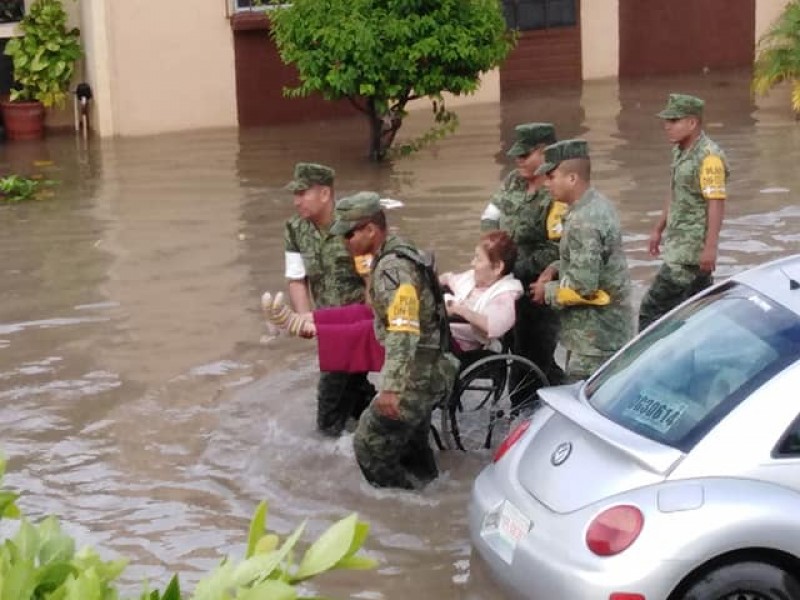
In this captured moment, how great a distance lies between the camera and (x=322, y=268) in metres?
8.40

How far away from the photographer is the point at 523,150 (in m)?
8.60

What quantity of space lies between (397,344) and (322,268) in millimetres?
1359

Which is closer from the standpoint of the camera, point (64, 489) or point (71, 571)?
point (71, 571)

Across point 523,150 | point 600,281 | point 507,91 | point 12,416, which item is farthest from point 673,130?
point 507,91

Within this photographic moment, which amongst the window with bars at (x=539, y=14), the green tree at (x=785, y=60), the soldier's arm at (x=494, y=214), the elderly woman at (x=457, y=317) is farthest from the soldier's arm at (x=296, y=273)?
the window with bars at (x=539, y=14)

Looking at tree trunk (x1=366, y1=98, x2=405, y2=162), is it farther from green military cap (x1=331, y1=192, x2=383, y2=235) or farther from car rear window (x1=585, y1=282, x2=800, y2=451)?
car rear window (x1=585, y1=282, x2=800, y2=451)

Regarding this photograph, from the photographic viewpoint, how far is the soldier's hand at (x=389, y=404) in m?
7.23

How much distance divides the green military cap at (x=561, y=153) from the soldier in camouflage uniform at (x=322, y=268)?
1144 mm

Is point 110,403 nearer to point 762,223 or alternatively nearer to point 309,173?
point 309,173

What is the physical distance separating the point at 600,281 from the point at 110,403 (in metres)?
3.20

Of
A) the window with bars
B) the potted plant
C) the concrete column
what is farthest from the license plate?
the window with bars

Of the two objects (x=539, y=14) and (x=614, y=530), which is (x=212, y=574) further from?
(x=539, y=14)

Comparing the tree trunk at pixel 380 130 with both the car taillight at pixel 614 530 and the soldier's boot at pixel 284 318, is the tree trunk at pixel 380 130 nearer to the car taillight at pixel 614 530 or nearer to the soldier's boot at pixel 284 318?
the soldier's boot at pixel 284 318

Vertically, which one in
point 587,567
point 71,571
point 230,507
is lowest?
point 230,507
